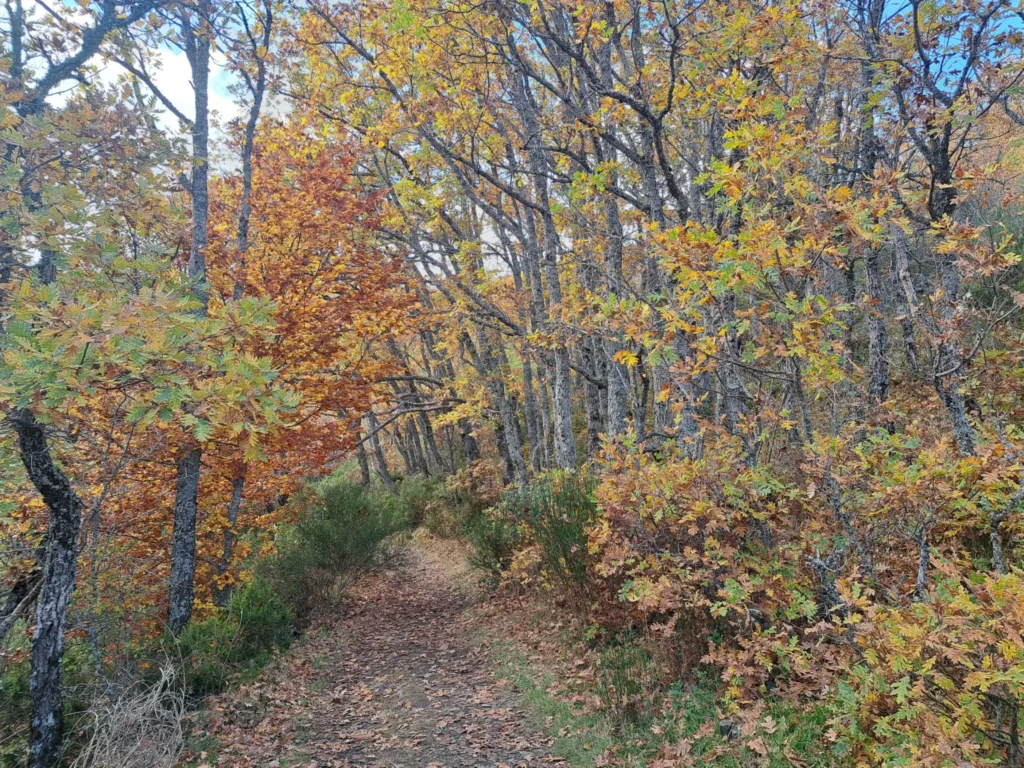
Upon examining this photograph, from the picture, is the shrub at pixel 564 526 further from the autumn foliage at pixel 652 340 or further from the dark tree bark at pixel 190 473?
the dark tree bark at pixel 190 473

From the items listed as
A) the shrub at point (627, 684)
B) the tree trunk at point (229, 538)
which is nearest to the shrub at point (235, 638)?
the tree trunk at point (229, 538)

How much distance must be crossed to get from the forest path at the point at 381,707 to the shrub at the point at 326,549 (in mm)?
646

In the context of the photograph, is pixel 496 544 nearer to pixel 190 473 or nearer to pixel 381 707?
pixel 381 707

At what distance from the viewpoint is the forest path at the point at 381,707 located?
4695 mm

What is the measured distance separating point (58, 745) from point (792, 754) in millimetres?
5196

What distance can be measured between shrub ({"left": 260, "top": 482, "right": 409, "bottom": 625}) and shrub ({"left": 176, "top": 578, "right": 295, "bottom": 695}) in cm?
91

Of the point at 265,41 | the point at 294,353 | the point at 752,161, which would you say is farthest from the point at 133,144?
the point at 752,161

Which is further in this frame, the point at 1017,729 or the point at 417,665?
the point at 417,665

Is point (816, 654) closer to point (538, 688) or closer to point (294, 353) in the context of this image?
point (538, 688)

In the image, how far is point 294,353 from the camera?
7242 millimetres

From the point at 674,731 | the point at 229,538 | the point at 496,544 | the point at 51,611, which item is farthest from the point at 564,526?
the point at 229,538

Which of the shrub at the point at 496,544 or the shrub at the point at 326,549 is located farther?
the shrub at the point at 496,544

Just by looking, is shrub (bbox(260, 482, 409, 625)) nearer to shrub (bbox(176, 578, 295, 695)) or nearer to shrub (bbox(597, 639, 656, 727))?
shrub (bbox(176, 578, 295, 695))

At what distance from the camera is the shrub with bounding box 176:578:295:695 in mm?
5793
